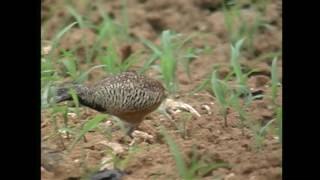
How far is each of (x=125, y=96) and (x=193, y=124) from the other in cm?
49

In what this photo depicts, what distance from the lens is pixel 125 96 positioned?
378cm

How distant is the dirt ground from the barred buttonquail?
15 cm

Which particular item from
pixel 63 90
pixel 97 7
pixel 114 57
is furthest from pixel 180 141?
pixel 97 7

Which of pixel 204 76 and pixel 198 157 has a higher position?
pixel 204 76

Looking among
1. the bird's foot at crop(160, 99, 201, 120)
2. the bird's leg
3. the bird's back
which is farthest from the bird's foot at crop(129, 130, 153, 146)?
the bird's foot at crop(160, 99, 201, 120)

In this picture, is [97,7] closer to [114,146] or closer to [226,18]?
[226,18]

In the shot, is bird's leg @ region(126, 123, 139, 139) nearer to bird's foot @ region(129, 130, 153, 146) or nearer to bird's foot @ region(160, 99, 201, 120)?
bird's foot @ region(129, 130, 153, 146)

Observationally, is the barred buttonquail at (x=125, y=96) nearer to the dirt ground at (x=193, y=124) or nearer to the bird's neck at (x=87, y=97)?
the bird's neck at (x=87, y=97)

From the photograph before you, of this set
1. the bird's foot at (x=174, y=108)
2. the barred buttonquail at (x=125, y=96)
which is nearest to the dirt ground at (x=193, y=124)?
the bird's foot at (x=174, y=108)

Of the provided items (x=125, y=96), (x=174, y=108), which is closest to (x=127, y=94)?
(x=125, y=96)

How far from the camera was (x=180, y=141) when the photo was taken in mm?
3805

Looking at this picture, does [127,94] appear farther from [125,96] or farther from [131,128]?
[131,128]
